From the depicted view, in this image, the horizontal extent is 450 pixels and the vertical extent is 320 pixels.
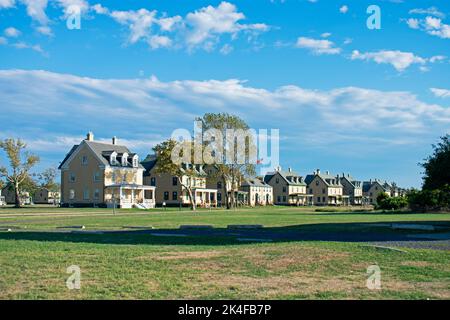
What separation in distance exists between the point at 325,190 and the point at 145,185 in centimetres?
6089

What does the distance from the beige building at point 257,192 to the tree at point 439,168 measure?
7915cm

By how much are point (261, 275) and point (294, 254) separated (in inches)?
134

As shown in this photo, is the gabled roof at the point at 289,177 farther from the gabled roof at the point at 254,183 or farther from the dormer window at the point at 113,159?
the dormer window at the point at 113,159

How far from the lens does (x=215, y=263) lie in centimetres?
1234

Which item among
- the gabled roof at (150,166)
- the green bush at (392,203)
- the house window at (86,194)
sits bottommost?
the green bush at (392,203)

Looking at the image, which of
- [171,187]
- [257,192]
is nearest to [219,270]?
[171,187]

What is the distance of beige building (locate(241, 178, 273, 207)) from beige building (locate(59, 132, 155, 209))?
1488 inches

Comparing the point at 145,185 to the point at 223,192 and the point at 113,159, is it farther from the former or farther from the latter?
the point at 223,192

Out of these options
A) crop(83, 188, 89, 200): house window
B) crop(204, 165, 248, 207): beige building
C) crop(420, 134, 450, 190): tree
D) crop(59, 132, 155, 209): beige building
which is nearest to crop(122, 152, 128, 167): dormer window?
crop(59, 132, 155, 209): beige building

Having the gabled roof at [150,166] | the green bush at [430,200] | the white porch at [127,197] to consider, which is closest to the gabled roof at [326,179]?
the gabled roof at [150,166]

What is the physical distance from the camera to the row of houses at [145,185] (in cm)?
7394

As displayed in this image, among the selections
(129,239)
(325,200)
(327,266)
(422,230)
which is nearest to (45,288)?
(327,266)

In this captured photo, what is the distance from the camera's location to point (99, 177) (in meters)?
73.6

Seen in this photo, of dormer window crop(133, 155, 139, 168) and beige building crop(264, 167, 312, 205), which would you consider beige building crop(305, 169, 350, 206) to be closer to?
beige building crop(264, 167, 312, 205)
